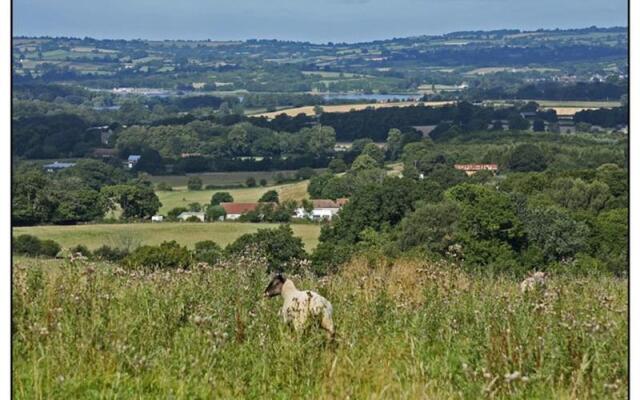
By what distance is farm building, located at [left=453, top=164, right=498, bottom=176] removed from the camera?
84.7 metres

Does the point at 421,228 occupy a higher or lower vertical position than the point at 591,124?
lower

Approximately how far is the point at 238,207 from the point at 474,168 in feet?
91.1

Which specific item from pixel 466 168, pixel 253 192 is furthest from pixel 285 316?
pixel 466 168

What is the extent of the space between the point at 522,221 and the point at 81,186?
41.0 m

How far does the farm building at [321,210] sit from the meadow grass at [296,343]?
59.8 m

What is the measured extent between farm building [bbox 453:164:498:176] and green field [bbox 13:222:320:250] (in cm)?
2971

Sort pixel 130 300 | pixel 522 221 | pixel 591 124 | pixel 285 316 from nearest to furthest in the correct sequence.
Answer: pixel 285 316 < pixel 130 300 < pixel 522 221 < pixel 591 124

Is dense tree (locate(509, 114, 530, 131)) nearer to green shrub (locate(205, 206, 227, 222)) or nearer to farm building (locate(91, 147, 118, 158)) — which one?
farm building (locate(91, 147, 118, 158))

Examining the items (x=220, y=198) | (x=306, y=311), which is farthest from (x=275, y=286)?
(x=220, y=198)

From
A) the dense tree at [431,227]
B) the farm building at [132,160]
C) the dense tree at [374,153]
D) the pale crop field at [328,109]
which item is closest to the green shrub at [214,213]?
the dense tree at [431,227]

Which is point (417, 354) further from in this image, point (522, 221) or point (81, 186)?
point (81, 186)

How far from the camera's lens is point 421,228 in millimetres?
44375

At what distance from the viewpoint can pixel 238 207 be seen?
228 feet

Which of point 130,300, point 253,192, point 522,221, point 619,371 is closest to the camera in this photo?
point 619,371
